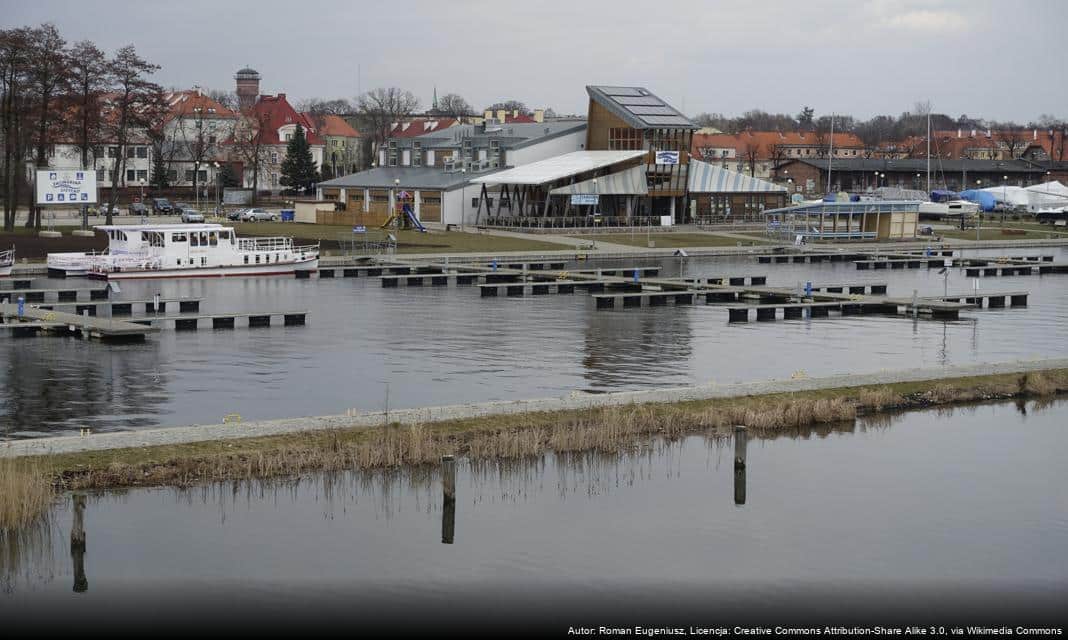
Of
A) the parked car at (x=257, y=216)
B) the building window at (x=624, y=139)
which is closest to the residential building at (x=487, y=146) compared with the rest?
the building window at (x=624, y=139)

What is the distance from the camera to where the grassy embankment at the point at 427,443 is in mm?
27453

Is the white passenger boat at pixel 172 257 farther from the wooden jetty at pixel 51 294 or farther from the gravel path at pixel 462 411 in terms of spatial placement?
the gravel path at pixel 462 411

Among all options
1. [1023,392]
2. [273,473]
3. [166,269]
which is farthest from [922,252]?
[273,473]

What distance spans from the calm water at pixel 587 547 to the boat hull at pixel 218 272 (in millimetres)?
49108

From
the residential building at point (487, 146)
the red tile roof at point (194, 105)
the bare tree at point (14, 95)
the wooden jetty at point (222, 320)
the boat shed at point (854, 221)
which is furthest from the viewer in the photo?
the red tile roof at point (194, 105)

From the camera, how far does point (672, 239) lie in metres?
106

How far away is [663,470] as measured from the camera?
30781 millimetres

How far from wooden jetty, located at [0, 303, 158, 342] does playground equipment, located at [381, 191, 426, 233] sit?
58.3 meters

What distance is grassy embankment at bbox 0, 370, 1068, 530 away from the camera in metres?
27.5

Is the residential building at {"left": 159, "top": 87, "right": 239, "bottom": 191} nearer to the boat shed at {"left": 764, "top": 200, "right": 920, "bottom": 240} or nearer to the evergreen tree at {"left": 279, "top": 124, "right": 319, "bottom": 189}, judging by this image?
the evergreen tree at {"left": 279, "top": 124, "right": 319, "bottom": 189}

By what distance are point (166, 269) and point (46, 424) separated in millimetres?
43030

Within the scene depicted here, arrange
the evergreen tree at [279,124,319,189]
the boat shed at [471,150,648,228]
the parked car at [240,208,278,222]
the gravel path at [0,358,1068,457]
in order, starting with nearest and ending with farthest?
the gravel path at [0,358,1068,457] → the boat shed at [471,150,648,228] → the parked car at [240,208,278,222] → the evergreen tree at [279,124,319,189]

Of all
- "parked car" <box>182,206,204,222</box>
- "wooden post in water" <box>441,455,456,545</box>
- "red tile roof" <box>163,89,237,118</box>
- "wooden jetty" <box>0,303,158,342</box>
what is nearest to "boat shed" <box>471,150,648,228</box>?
"parked car" <box>182,206,204,222</box>

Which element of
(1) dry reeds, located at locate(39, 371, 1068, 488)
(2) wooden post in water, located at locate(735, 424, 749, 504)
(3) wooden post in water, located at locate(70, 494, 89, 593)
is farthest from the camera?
(2) wooden post in water, located at locate(735, 424, 749, 504)
